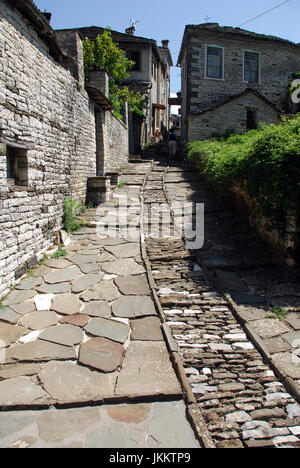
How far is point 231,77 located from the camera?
739 inches

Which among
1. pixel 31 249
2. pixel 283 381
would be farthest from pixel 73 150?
pixel 283 381

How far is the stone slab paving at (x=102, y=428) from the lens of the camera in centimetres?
239

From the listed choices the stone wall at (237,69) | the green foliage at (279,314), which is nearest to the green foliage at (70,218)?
the green foliage at (279,314)

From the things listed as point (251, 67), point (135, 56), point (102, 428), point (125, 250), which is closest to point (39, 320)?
point (102, 428)

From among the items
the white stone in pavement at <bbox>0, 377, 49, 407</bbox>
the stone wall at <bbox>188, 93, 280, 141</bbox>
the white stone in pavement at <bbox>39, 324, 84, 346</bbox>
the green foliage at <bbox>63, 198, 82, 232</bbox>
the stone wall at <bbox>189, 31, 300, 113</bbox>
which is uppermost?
the stone wall at <bbox>189, 31, 300, 113</bbox>

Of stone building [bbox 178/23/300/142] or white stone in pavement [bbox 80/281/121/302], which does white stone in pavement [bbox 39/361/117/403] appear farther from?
stone building [bbox 178/23/300/142]

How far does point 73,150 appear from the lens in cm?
812

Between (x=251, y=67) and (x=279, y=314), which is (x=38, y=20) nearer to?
(x=279, y=314)

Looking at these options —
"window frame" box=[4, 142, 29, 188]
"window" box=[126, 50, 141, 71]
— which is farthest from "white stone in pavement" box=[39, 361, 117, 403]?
"window" box=[126, 50, 141, 71]

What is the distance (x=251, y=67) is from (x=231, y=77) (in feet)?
5.40

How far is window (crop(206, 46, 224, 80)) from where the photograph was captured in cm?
1836

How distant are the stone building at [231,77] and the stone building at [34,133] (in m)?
11.3

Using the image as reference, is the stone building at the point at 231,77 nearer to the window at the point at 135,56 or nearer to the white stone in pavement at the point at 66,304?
the window at the point at 135,56

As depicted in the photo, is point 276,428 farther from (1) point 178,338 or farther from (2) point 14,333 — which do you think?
(2) point 14,333
